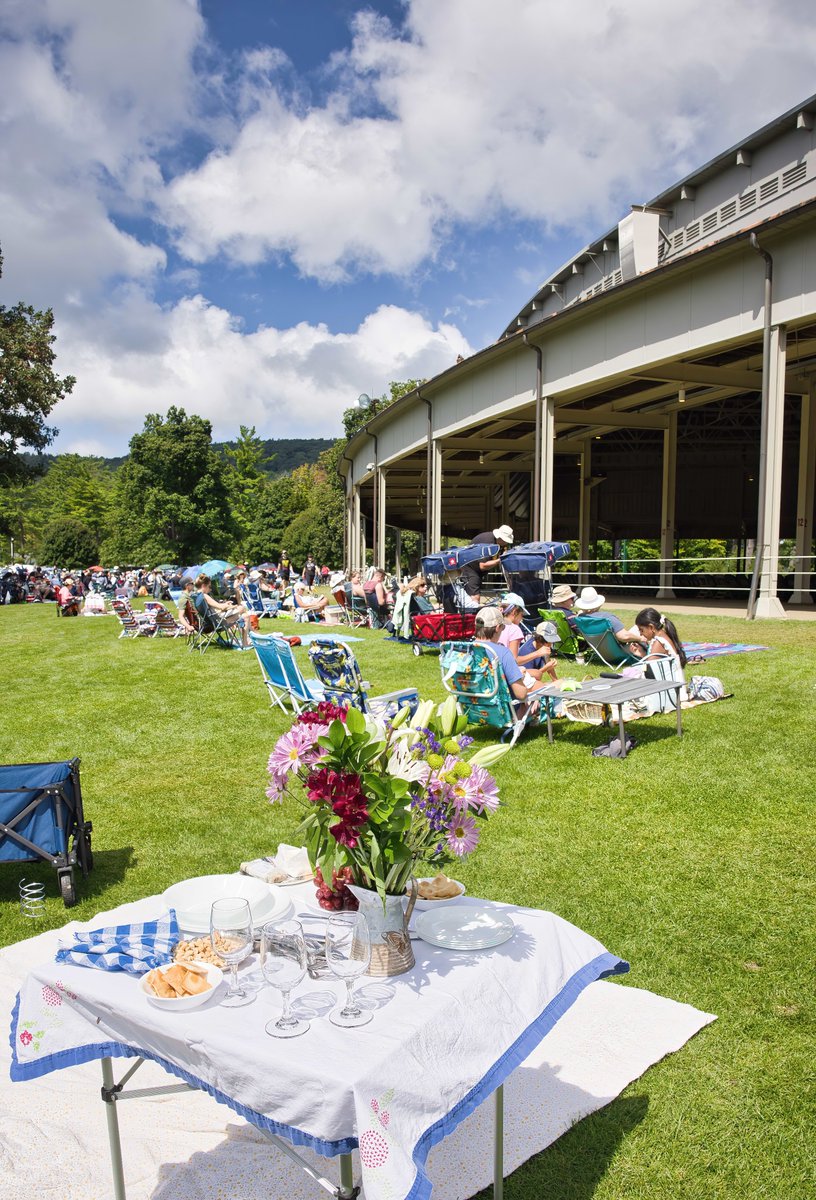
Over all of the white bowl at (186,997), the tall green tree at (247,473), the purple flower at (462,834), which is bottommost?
the white bowl at (186,997)

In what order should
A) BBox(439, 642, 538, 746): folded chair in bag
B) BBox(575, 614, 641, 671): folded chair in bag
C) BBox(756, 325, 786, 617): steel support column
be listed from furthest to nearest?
BBox(756, 325, 786, 617): steel support column
BBox(575, 614, 641, 671): folded chair in bag
BBox(439, 642, 538, 746): folded chair in bag

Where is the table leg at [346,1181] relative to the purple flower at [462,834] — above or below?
below

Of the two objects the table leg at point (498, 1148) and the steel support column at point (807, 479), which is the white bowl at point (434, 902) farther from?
the steel support column at point (807, 479)

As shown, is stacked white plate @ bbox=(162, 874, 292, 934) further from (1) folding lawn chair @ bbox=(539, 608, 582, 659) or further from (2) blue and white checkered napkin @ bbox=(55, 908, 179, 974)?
(1) folding lawn chair @ bbox=(539, 608, 582, 659)

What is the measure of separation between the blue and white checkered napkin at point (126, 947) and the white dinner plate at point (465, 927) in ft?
2.06

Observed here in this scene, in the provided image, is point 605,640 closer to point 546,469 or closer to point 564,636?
point 564,636

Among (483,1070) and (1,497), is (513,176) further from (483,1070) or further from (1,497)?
(1,497)

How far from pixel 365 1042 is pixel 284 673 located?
6.84m

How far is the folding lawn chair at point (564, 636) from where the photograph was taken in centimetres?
1065

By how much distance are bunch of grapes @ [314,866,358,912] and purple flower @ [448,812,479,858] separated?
11.7 inches

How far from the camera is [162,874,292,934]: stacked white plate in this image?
2.07 metres

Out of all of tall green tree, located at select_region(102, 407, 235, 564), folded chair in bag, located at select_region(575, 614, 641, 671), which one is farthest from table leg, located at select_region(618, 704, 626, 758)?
tall green tree, located at select_region(102, 407, 235, 564)

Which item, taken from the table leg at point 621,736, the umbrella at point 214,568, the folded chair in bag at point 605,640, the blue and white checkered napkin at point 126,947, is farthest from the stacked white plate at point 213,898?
Answer: the umbrella at point 214,568

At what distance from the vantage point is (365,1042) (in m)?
1.59
